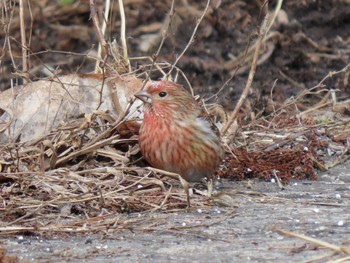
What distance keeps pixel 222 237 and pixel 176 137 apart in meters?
1.57

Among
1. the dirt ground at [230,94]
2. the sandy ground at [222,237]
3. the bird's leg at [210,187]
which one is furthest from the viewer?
the bird's leg at [210,187]

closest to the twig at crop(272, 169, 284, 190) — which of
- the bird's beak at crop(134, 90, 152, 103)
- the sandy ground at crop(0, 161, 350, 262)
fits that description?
the sandy ground at crop(0, 161, 350, 262)

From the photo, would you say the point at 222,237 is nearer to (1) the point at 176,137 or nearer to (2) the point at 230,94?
(1) the point at 176,137

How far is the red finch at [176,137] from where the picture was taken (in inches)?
298

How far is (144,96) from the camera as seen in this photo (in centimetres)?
781

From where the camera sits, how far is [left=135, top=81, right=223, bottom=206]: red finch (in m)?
7.58

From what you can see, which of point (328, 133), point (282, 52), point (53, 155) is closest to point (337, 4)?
point (282, 52)

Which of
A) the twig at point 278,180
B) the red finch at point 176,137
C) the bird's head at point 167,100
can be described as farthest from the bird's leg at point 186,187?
the bird's head at point 167,100

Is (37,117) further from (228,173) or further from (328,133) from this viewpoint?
(328,133)

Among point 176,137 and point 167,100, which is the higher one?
point 167,100

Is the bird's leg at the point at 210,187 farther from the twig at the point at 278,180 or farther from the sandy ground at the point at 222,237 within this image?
the twig at the point at 278,180

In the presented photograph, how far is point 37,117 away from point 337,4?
576 centimetres

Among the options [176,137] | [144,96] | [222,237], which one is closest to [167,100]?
[144,96]

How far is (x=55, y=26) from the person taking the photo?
1284 cm
